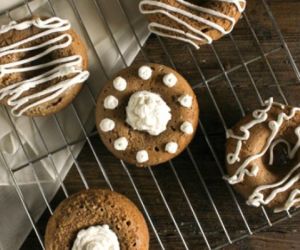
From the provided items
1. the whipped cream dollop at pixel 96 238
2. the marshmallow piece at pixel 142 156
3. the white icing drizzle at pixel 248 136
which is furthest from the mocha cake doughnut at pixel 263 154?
the whipped cream dollop at pixel 96 238

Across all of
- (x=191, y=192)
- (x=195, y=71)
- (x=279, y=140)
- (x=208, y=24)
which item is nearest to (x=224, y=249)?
(x=191, y=192)

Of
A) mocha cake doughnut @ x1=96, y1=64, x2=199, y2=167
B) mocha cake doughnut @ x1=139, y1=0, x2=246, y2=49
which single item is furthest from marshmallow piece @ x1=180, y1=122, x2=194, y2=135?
mocha cake doughnut @ x1=139, y1=0, x2=246, y2=49

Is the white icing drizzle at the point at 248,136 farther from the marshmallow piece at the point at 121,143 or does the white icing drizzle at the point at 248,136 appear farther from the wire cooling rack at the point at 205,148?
the marshmallow piece at the point at 121,143

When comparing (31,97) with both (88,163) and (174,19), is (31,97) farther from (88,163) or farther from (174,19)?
(174,19)

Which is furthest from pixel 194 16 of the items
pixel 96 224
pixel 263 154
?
pixel 96 224

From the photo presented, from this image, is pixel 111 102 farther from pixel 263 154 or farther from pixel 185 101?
pixel 263 154
